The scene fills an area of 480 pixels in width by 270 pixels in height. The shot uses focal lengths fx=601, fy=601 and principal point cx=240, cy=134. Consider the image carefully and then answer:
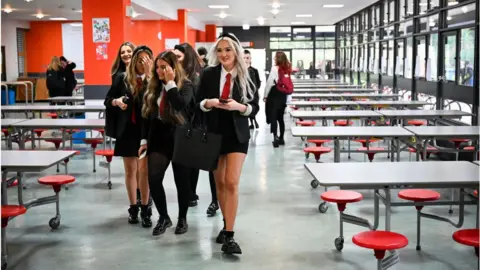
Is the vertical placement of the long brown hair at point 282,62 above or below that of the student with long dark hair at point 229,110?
above

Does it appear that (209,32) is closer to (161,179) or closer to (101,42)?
(101,42)

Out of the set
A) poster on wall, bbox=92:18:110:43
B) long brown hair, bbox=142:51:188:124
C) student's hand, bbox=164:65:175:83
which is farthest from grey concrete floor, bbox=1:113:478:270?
poster on wall, bbox=92:18:110:43

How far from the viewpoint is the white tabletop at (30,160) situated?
13.2 feet

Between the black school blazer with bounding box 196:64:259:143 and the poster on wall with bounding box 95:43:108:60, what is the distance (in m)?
6.71

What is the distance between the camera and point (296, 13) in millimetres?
19797

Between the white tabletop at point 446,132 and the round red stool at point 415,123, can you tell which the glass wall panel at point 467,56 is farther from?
the white tabletop at point 446,132

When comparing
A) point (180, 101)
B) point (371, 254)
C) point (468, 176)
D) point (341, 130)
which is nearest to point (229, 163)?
point (180, 101)

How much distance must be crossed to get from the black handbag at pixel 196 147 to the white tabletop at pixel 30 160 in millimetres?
866

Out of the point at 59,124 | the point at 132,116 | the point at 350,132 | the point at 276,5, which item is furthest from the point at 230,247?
the point at 276,5

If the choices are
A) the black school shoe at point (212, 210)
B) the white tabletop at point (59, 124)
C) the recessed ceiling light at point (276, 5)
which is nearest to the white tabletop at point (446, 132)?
the black school shoe at point (212, 210)

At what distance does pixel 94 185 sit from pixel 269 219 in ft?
8.44

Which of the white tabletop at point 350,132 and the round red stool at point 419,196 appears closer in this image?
the round red stool at point 419,196

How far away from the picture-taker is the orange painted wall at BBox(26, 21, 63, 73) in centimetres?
2200

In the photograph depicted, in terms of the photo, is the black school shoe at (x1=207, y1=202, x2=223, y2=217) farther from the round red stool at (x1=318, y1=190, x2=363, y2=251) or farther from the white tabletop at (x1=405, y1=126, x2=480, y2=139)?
the white tabletop at (x1=405, y1=126, x2=480, y2=139)
